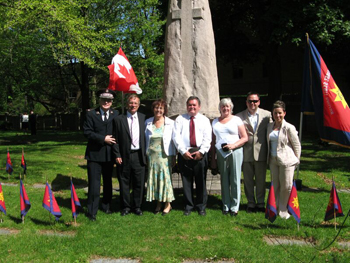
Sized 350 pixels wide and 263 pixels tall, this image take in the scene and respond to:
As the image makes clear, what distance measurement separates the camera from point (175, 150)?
5949 mm

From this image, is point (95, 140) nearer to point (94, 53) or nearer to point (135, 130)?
point (135, 130)

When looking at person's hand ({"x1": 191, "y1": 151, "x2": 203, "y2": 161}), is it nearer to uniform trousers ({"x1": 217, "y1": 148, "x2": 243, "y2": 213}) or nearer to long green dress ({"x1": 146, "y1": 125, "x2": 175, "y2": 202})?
uniform trousers ({"x1": 217, "y1": 148, "x2": 243, "y2": 213})

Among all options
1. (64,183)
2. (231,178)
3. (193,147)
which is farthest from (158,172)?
(64,183)

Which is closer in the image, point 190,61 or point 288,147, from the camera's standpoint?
point 288,147

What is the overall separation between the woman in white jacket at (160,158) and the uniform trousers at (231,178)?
2.80ft

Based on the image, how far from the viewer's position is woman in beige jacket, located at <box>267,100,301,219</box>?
18.2 ft

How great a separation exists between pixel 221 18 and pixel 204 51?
47.7ft

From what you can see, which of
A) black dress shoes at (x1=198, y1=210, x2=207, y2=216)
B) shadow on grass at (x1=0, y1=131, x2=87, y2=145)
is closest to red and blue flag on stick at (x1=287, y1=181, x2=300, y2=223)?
black dress shoes at (x1=198, y1=210, x2=207, y2=216)

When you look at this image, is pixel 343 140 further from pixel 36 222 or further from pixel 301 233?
pixel 36 222

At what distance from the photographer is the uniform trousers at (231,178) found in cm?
581

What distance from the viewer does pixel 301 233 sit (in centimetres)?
490

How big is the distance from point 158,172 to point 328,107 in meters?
2.85

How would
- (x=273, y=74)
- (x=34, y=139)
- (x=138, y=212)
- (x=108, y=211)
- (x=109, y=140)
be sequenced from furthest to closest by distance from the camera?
(x=273, y=74)
(x=34, y=139)
(x=108, y=211)
(x=138, y=212)
(x=109, y=140)

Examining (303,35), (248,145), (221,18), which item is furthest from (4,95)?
(248,145)
